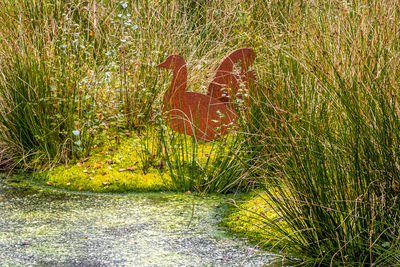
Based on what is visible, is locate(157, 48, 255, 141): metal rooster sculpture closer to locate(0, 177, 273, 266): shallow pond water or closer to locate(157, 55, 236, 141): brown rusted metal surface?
locate(157, 55, 236, 141): brown rusted metal surface

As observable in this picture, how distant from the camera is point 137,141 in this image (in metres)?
4.22

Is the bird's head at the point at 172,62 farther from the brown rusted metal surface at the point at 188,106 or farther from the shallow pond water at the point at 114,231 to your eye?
the shallow pond water at the point at 114,231

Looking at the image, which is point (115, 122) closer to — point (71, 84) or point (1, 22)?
point (71, 84)

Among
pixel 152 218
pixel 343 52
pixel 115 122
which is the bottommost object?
pixel 152 218

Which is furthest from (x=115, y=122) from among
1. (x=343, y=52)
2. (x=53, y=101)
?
(x=343, y=52)

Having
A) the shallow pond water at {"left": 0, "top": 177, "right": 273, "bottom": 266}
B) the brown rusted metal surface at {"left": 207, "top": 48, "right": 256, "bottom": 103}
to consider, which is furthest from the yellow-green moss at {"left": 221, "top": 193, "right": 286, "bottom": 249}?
the brown rusted metal surface at {"left": 207, "top": 48, "right": 256, "bottom": 103}

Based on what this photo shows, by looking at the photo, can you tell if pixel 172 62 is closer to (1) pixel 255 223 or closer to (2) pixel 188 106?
(2) pixel 188 106

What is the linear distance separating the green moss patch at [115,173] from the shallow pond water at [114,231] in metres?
0.12

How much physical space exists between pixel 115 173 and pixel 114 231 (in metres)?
0.99

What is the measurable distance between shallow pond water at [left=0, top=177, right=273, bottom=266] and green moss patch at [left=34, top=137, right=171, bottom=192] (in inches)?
4.8

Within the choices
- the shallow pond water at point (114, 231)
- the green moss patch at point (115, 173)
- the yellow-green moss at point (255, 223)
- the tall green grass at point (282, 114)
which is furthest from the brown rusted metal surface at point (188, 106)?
the yellow-green moss at point (255, 223)

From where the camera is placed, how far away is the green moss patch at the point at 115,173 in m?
3.75

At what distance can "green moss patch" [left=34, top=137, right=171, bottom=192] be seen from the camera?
3.75 metres

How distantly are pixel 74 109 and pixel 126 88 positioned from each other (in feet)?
1.51
